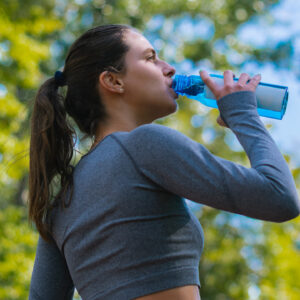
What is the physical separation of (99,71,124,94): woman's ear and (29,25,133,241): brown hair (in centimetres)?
2

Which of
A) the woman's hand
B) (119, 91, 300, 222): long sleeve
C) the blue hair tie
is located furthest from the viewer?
the blue hair tie

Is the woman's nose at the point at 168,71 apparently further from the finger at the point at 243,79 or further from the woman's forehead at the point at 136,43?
the finger at the point at 243,79

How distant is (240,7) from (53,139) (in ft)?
39.6

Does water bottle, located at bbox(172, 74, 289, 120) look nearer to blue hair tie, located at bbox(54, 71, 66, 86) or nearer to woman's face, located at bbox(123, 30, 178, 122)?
woman's face, located at bbox(123, 30, 178, 122)

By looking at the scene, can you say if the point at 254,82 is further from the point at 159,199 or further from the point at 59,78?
the point at 59,78

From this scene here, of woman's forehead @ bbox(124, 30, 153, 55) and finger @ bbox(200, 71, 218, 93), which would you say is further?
woman's forehead @ bbox(124, 30, 153, 55)

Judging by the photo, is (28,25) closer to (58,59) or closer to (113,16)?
(113,16)

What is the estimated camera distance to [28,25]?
7.46 metres

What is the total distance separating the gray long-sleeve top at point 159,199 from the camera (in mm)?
1272

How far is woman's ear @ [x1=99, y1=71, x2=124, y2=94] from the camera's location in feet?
5.80

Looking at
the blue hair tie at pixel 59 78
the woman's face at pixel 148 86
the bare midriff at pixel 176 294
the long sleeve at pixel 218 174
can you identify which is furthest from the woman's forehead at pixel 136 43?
the bare midriff at pixel 176 294

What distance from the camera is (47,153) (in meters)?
1.70

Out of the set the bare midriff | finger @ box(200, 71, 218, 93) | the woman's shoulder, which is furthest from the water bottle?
the bare midriff

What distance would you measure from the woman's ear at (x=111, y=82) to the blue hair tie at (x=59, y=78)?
0.21 m
